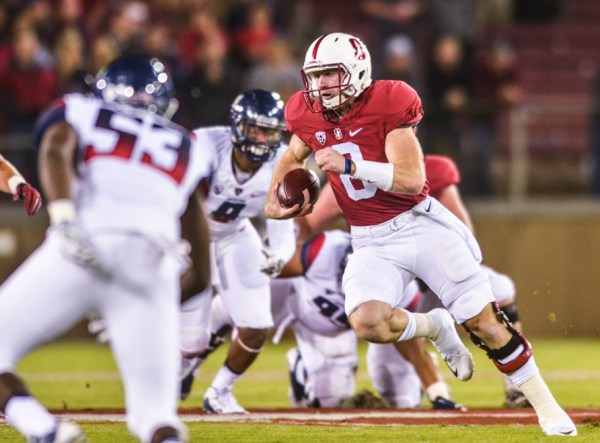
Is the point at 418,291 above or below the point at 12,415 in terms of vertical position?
below

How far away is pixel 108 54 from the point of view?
11.0 metres

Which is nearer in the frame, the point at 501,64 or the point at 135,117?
the point at 135,117

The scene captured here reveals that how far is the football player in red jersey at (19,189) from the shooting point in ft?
18.6

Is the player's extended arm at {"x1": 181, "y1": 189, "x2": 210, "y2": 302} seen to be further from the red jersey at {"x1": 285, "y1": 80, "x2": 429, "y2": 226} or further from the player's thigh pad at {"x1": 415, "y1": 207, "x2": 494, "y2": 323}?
the player's thigh pad at {"x1": 415, "y1": 207, "x2": 494, "y2": 323}

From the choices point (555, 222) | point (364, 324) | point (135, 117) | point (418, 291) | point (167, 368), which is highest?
point (135, 117)

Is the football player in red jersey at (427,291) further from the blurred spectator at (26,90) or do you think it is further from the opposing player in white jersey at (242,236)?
the blurred spectator at (26,90)

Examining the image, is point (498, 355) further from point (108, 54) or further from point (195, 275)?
point (108, 54)

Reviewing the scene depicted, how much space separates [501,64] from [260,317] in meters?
5.55

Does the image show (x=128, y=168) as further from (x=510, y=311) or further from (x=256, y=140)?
(x=510, y=311)

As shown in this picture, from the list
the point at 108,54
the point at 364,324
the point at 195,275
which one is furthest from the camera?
the point at 108,54

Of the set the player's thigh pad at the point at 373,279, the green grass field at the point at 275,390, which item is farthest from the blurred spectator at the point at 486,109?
the player's thigh pad at the point at 373,279

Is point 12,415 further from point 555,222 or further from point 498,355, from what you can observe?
point 555,222

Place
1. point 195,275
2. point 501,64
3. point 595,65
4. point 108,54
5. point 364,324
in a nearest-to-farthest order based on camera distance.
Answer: point 195,275 → point 364,324 → point 108,54 → point 501,64 → point 595,65

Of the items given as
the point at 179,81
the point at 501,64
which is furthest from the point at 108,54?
the point at 501,64
